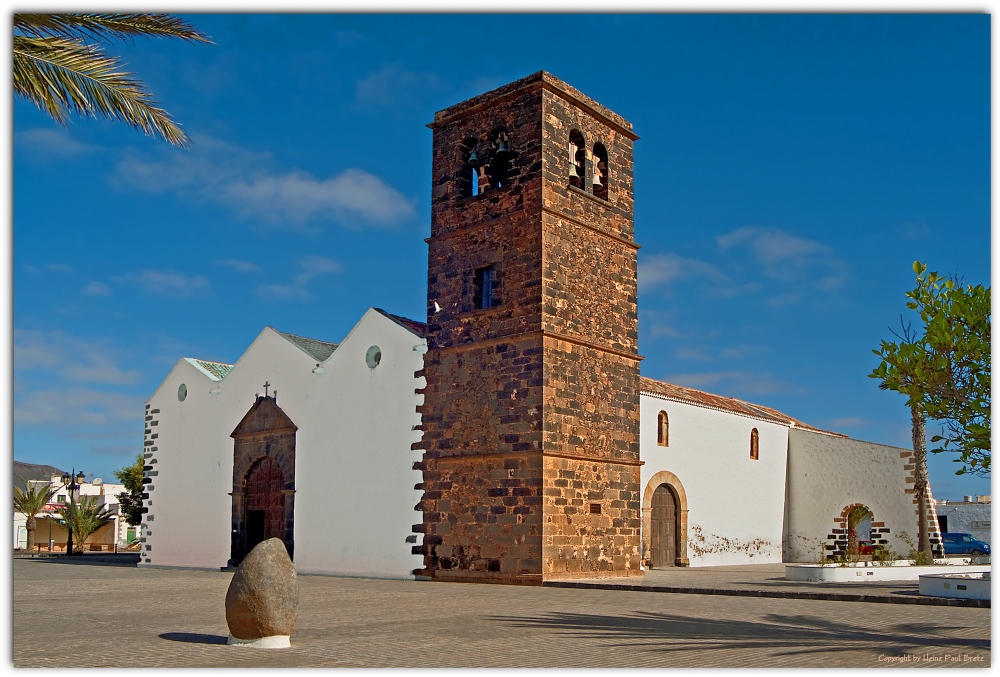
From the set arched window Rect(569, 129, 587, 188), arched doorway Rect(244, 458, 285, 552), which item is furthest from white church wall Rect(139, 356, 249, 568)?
arched window Rect(569, 129, 587, 188)

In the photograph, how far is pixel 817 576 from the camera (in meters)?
18.0

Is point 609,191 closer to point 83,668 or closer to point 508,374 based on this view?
point 508,374

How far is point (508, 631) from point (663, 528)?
1505 centimetres

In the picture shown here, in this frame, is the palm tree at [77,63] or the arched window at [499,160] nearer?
the palm tree at [77,63]

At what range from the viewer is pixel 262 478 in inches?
931

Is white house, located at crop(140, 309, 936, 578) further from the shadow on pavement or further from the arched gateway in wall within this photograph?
the shadow on pavement

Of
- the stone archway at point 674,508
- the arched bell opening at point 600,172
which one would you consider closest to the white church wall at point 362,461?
the arched bell opening at point 600,172

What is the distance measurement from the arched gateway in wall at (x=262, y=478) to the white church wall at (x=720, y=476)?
820 centimetres

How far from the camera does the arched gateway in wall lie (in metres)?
22.7

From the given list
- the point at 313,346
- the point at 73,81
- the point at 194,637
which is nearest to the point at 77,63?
the point at 73,81

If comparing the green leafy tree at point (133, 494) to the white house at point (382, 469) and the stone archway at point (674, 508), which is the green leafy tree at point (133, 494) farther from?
the stone archway at point (674, 508)

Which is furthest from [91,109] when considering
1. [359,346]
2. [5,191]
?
[359,346]

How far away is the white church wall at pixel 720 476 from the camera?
24.6 m

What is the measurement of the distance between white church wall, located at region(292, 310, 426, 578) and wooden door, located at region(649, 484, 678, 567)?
6932 mm
